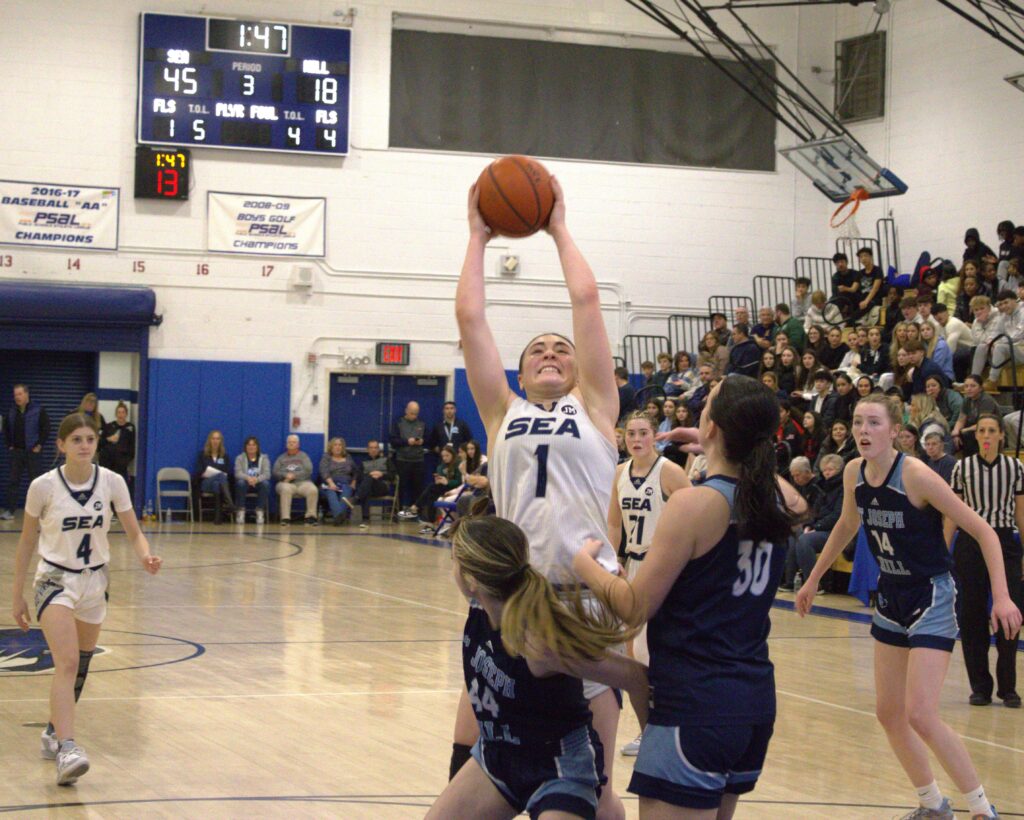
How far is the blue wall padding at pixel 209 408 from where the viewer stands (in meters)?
19.6

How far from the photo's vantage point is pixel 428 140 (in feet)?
67.2

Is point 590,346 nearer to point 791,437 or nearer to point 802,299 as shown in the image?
point 791,437

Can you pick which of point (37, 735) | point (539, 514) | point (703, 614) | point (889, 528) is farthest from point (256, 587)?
point (703, 614)

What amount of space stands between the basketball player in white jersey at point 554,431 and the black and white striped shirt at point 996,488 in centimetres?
499

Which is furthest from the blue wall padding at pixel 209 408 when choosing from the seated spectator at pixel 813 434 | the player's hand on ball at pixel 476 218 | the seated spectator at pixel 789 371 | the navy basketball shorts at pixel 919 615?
the player's hand on ball at pixel 476 218

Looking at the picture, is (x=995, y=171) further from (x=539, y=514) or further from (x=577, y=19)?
(x=539, y=514)

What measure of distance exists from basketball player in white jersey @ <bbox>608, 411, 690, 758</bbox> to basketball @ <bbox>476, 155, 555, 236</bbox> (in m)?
2.52

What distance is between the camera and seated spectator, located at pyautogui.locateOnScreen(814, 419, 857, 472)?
542 inches

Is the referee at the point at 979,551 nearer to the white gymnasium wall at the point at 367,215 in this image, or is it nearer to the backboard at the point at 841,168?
the backboard at the point at 841,168

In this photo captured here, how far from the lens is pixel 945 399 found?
13.8m

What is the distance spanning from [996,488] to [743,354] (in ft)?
33.1

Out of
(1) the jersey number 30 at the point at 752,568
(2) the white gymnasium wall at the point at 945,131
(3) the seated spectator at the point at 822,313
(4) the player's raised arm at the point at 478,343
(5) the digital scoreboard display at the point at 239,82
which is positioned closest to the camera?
(1) the jersey number 30 at the point at 752,568

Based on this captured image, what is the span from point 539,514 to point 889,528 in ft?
6.84

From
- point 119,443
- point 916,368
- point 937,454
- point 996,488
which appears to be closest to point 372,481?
point 119,443
